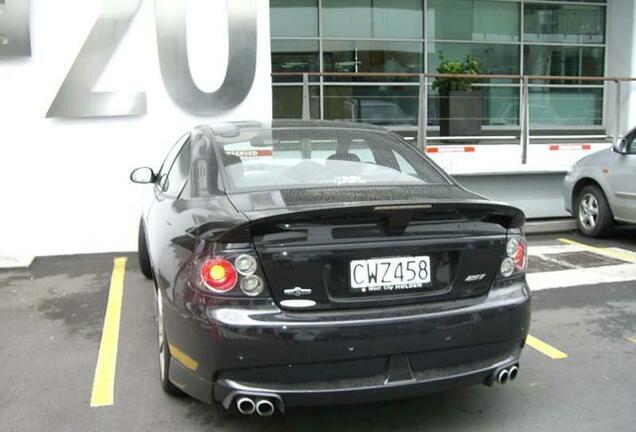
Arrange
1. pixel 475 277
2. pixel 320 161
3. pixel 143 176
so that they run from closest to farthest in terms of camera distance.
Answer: pixel 475 277 → pixel 320 161 → pixel 143 176

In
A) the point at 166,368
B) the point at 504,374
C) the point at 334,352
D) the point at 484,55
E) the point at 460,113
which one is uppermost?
the point at 484,55

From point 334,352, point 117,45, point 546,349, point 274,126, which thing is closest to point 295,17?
point 117,45

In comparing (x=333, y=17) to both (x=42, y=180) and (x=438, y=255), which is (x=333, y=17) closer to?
(x=42, y=180)

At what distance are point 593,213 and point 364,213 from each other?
6791 millimetres

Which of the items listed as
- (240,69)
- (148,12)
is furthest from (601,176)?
(148,12)

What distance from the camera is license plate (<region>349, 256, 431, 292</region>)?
311cm

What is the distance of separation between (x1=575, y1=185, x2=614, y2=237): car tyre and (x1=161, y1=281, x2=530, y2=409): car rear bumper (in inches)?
245

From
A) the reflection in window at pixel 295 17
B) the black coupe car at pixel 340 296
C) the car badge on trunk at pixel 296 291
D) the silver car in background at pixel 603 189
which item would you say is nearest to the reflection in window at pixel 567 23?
the reflection in window at pixel 295 17

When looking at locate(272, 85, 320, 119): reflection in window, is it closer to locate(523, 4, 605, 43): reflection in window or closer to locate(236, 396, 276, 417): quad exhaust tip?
locate(523, 4, 605, 43): reflection in window

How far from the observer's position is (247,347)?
116 inches

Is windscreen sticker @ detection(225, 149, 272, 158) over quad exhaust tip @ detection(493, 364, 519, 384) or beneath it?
over

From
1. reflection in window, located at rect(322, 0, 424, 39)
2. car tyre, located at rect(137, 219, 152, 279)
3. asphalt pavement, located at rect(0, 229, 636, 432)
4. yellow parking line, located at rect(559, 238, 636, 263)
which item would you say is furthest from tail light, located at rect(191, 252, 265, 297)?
reflection in window, located at rect(322, 0, 424, 39)

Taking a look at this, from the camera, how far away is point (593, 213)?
8969mm

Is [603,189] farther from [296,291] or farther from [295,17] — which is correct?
[295,17]
